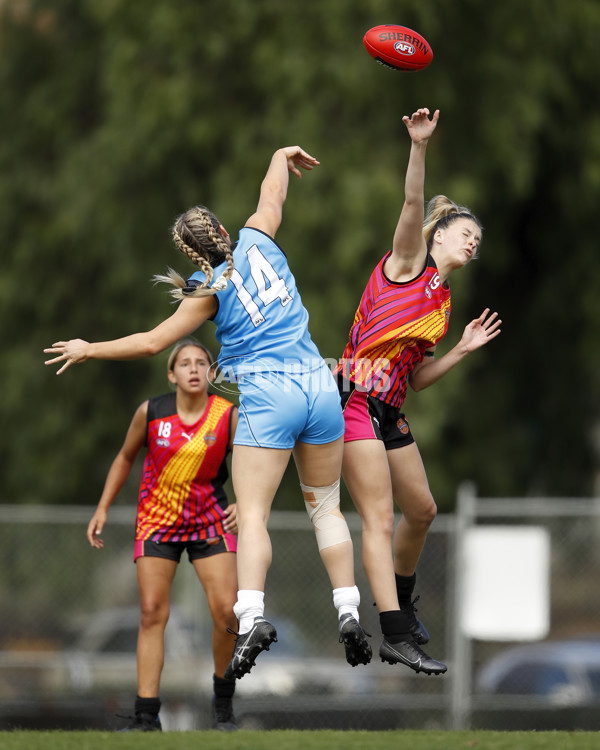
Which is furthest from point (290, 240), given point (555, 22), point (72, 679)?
point (72, 679)

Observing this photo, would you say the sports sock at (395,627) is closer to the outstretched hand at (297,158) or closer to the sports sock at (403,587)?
the sports sock at (403,587)

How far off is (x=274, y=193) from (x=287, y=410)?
3.74 feet

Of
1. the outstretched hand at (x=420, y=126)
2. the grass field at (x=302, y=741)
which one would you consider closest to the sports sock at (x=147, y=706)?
the grass field at (x=302, y=741)

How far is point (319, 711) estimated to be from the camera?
31.0 feet

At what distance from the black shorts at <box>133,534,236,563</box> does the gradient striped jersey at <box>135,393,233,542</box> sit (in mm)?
30

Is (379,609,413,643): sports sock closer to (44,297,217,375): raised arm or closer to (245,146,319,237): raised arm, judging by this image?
(44,297,217,375): raised arm

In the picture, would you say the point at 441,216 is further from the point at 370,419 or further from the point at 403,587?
the point at 403,587

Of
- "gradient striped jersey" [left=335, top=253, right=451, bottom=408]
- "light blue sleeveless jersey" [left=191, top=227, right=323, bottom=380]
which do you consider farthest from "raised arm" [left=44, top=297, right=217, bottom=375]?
"gradient striped jersey" [left=335, top=253, right=451, bottom=408]

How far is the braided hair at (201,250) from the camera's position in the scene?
16.5ft

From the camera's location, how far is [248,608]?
5.00 meters

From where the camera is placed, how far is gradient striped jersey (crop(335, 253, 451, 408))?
5.45 meters

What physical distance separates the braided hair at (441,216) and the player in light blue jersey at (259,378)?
979 millimetres

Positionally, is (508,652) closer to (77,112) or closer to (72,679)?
(72,679)

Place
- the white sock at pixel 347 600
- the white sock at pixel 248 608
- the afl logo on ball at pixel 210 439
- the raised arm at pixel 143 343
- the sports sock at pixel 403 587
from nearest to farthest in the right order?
the raised arm at pixel 143 343 < the white sock at pixel 248 608 < the white sock at pixel 347 600 < the sports sock at pixel 403 587 < the afl logo on ball at pixel 210 439
